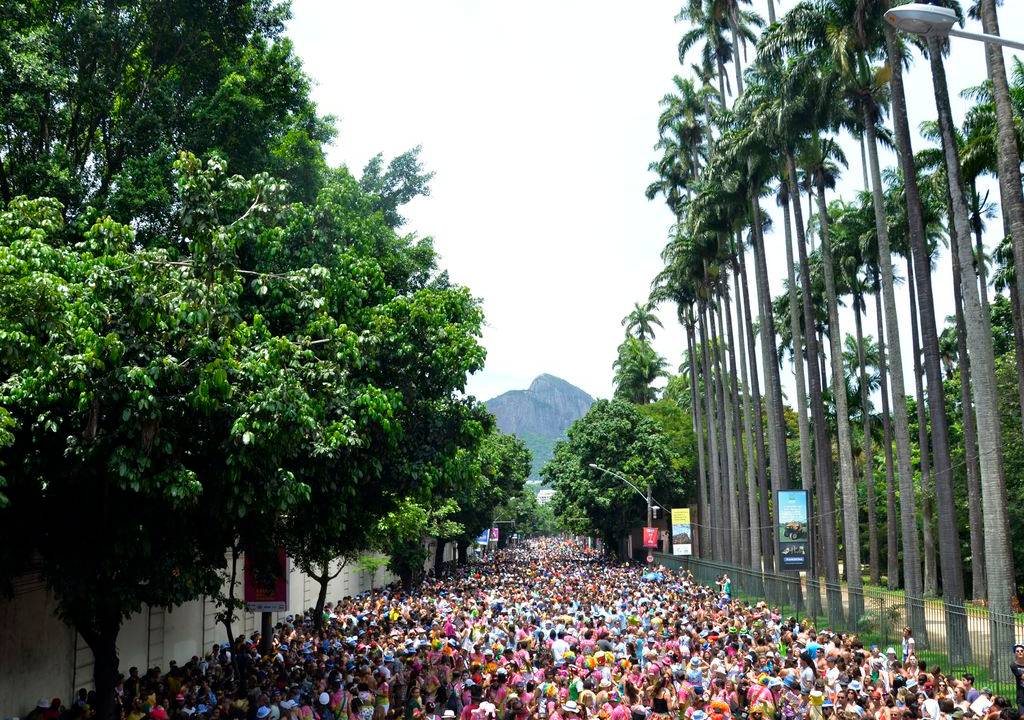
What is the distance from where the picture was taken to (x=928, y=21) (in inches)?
Result: 337

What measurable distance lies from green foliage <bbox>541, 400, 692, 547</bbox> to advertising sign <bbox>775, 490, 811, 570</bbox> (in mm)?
36374

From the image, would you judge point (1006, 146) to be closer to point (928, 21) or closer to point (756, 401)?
point (928, 21)

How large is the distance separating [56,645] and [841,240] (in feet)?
132

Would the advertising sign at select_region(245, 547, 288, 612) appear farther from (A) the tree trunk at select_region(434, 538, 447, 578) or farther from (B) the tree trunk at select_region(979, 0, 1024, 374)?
(A) the tree trunk at select_region(434, 538, 447, 578)

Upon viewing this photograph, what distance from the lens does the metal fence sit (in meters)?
19.9

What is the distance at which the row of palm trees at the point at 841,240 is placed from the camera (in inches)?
943

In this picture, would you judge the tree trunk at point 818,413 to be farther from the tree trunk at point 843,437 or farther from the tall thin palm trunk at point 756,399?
the tall thin palm trunk at point 756,399

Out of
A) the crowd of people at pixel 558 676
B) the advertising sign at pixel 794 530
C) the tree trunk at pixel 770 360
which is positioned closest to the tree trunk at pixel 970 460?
the tree trunk at pixel 770 360

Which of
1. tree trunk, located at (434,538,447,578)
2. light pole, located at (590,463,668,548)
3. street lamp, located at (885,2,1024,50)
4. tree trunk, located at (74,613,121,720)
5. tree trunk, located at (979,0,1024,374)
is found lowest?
tree trunk, located at (434,538,447,578)

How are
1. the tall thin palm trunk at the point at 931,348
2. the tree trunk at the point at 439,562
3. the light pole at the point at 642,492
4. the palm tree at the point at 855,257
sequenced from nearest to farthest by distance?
the tall thin palm trunk at the point at 931,348, the palm tree at the point at 855,257, the light pole at the point at 642,492, the tree trunk at the point at 439,562

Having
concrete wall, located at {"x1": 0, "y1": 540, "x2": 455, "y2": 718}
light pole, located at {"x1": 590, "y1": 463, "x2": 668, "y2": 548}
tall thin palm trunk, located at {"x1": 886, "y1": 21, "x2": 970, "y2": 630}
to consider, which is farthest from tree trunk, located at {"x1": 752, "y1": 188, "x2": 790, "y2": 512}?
concrete wall, located at {"x1": 0, "y1": 540, "x2": 455, "y2": 718}

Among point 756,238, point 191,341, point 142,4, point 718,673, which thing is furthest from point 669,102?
point 191,341

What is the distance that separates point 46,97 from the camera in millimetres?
20281

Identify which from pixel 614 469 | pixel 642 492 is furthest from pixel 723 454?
pixel 614 469
